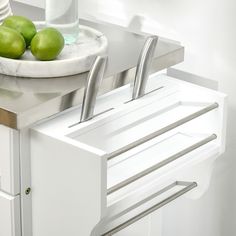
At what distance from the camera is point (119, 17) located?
174 centimetres

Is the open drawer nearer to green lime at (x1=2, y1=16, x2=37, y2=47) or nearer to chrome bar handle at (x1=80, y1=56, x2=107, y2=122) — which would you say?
chrome bar handle at (x1=80, y1=56, x2=107, y2=122)

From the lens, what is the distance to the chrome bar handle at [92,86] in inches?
50.3

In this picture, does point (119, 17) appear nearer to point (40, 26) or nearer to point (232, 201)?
point (40, 26)

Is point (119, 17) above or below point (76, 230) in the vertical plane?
above

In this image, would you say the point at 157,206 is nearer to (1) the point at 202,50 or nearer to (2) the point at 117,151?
(2) the point at 117,151

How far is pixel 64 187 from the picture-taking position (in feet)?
4.17

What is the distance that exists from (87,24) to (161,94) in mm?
313

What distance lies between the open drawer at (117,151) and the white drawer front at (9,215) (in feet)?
0.11

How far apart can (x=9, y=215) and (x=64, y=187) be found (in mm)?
117

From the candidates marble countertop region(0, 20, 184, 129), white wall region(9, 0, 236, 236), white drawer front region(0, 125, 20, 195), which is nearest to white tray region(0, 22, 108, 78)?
marble countertop region(0, 20, 184, 129)

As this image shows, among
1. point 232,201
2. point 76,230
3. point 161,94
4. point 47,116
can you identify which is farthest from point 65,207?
point 232,201

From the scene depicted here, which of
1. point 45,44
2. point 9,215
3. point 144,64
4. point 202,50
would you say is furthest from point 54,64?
point 202,50

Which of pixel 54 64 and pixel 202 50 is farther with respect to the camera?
pixel 202 50

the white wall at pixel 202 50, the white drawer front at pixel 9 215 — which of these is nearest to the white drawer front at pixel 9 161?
the white drawer front at pixel 9 215
